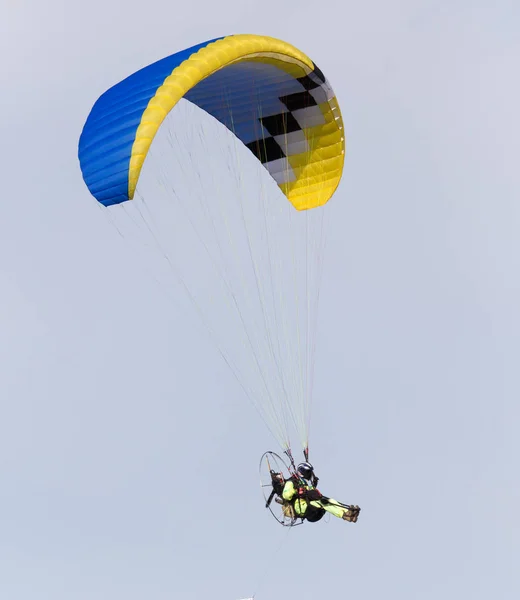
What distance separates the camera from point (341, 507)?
29.9 meters

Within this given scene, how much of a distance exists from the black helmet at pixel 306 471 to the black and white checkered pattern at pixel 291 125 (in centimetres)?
675

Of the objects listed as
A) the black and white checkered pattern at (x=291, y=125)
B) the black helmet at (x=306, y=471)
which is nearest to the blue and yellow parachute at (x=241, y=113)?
the black and white checkered pattern at (x=291, y=125)

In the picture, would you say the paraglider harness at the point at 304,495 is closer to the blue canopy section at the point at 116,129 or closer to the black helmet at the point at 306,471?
the black helmet at the point at 306,471

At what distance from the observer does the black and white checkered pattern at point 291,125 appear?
3338 cm

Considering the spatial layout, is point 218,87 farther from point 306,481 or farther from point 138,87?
point 306,481

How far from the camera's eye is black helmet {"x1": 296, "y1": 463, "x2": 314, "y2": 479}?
30.3 m

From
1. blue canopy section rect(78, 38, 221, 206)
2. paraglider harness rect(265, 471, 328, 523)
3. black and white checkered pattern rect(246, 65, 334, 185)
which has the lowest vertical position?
paraglider harness rect(265, 471, 328, 523)

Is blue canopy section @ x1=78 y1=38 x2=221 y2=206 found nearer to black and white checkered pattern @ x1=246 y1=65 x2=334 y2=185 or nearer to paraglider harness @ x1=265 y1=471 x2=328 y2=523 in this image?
black and white checkered pattern @ x1=246 y1=65 x2=334 y2=185

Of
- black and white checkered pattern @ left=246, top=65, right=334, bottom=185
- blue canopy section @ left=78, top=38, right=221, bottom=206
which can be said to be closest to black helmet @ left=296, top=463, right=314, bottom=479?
blue canopy section @ left=78, top=38, right=221, bottom=206

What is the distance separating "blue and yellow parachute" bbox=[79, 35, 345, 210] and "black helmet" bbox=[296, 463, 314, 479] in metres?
5.33

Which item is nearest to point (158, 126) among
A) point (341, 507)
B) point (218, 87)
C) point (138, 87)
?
point (138, 87)

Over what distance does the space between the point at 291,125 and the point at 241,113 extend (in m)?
0.94

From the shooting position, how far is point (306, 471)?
30297 mm

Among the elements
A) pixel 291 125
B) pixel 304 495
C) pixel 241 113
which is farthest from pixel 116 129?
pixel 304 495
